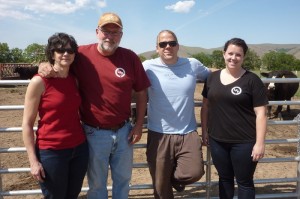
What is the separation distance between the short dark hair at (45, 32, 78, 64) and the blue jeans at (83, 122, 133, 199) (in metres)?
0.75

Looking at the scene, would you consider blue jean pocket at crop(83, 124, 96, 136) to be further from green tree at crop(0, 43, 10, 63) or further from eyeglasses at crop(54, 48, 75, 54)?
green tree at crop(0, 43, 10, 63)

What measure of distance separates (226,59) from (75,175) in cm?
172

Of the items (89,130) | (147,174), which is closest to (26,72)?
(147,174)

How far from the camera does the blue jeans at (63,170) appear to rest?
2.69 m

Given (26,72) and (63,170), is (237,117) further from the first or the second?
(26,72)

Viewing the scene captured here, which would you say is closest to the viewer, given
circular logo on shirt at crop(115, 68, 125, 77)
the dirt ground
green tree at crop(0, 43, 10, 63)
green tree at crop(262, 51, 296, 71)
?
circular logo on shirt at crop(115, 68, 125, 77)

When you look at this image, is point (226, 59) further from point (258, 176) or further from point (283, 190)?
point (258, 176)

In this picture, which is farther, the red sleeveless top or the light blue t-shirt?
the light blue t-shirt

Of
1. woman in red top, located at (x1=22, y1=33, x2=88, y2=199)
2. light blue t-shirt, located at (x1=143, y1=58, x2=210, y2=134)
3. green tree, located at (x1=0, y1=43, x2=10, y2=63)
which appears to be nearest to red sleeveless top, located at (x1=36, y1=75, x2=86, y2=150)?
woman in red top, located at (x1=22, y1=33, x2=88, y2=199)

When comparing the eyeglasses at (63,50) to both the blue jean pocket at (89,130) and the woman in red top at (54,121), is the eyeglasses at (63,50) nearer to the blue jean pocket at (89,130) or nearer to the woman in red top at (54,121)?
the woman in red top at (54,121)

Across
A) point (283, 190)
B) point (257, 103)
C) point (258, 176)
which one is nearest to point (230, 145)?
point (257, 103)

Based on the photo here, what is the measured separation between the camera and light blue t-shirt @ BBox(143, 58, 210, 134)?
3297 mm

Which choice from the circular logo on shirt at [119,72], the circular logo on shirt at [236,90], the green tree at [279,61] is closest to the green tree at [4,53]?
the green tree at [279,61]

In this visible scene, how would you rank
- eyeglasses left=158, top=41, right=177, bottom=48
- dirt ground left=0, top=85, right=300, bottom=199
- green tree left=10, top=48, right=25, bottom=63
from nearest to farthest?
1. eyeglasses left=158, top=41, right=177, bottom=48
2. dirt ground left=0, top=85, right=300, bottom=199
3. green tree left=10, top=48, right=25, bottom=63
